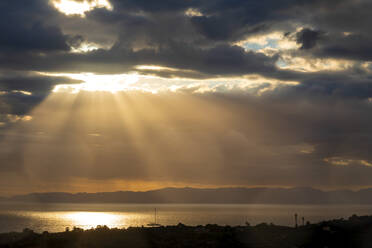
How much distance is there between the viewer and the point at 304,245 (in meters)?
43.9

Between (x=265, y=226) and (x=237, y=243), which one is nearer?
(x=237, y=243)

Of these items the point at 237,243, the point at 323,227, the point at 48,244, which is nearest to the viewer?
the point at 48,244

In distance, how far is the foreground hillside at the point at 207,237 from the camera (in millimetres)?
41344

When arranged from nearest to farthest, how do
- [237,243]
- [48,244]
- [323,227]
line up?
[48,244]
[237,243]
[323,227]

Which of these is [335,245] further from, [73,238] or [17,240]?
[17,240]

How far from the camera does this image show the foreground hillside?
4134 cm

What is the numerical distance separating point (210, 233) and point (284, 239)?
23.6 feet

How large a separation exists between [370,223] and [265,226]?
11.5 m

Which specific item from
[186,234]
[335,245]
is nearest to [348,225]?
[335,245]

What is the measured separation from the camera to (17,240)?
1646 inches

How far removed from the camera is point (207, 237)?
44094mm

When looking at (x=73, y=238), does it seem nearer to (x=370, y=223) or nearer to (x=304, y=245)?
(x=304, y=245)

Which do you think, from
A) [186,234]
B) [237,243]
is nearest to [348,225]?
[237,243]

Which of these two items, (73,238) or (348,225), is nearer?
(73,238)
